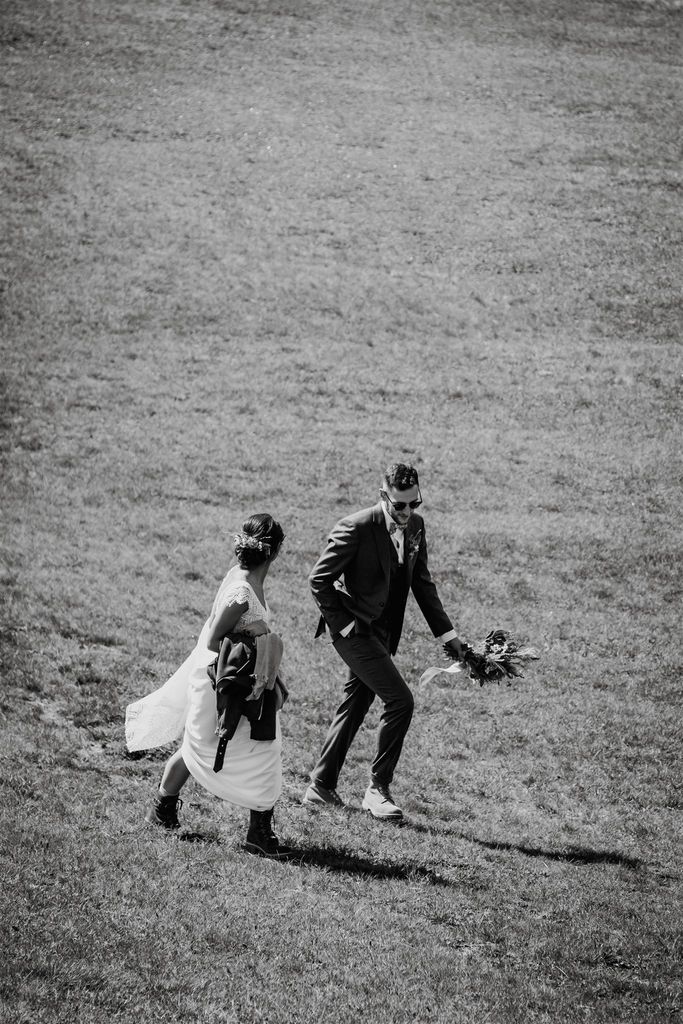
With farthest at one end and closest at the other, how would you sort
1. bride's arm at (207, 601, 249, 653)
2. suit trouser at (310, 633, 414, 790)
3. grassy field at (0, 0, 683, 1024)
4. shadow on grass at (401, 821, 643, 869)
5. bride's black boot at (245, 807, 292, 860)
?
suit trouser at (310, 633, 414, 790) → shadow on grass at (401, 821, 643, 869) → bride's black boot at (245, 807, 292, 860) → bride's arm at (207, 601, 249, 653) → grassy field at (0, 0, 683, 1024)

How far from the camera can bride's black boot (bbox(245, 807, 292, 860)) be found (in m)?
6.47

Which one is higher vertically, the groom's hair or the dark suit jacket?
the groom's hair

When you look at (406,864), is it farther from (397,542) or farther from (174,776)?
(397,542)

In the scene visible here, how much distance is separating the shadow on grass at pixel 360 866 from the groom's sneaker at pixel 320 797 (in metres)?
0.78

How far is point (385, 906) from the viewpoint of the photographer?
6.00 meters

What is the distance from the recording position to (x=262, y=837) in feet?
21.3

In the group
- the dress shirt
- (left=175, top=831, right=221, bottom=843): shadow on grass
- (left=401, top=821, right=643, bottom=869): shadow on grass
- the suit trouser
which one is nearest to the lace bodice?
the dress shirt

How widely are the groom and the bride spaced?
3.31 ft

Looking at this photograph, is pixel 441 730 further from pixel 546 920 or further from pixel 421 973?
pixel 421 973

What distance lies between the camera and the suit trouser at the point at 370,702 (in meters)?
7.32

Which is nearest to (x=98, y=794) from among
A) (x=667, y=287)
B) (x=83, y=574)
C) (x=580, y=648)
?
(x=83, y=574)

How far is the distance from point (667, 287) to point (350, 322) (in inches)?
257

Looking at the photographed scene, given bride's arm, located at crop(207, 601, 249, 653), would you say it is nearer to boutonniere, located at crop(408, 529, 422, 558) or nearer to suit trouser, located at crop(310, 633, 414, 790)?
suit trouser, located at crop(310, 633, 414, 790)

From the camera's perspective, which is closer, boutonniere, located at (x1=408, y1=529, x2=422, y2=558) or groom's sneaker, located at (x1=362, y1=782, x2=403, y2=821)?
groom's sneaker, located at (x1=362, y1=782, x2=403, y2=821)
